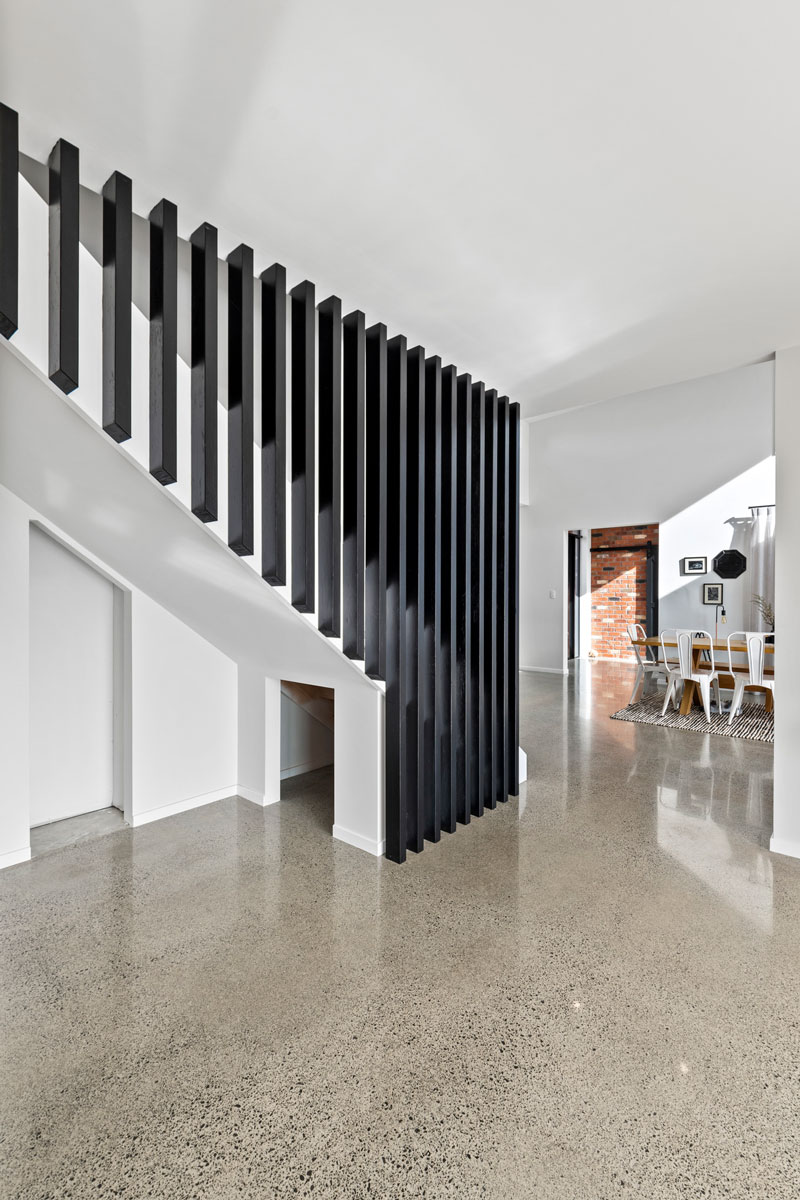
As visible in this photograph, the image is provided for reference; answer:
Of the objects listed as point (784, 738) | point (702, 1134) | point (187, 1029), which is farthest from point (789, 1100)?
point (784, 738)

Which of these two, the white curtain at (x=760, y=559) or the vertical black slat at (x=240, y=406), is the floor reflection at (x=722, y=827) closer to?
the vertical black slat at (x=240, y=406)

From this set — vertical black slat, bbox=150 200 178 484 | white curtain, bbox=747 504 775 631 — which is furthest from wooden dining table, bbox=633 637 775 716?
vertical black slat, bbox=150 200 178 484

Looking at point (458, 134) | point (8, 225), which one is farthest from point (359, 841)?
point (458, 134)

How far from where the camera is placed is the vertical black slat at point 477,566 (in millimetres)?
3660

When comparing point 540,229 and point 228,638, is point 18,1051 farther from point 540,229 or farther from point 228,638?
point 540,229

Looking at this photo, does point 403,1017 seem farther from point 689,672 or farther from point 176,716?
point 689,672

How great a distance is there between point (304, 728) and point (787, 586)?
327 cm

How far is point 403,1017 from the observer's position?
2.00 metres

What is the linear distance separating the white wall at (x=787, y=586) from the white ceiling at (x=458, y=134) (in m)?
0.56

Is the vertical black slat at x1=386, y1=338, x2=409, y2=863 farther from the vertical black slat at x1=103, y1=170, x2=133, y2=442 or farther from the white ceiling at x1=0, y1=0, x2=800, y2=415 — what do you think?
the vertical black slat at x1=103, y1=170, x2=133, y2=442

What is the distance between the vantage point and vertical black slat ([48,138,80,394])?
175 cm

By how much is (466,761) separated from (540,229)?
2.68 meters

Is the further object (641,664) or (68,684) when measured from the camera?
(641,664)

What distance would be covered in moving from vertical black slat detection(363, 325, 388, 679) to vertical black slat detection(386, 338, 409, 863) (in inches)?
3.6
